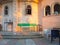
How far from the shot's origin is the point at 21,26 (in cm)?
2223

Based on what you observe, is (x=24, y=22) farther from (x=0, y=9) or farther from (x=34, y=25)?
(x=0, y=9)

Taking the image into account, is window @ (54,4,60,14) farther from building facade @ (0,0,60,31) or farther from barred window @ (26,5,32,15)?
barred window @ (26,5,32,15)

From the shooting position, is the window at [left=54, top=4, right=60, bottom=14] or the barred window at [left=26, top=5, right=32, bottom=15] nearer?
the window at [left=54, top=4, right=60, bottom=14]

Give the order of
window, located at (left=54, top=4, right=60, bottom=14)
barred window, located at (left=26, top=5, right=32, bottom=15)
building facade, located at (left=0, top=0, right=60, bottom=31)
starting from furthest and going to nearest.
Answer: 1. barred window, located at (left=26, top=5, right=32, bottom=15)
2. building facade, located at (left=0, top=0, right=60, bottom=31)
3. window, located at (left=54, top=4, right=60, bottom=14)

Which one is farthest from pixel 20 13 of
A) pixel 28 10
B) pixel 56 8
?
pixel 56 8

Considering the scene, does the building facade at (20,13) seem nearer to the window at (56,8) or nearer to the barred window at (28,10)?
the barred window at (28,10)

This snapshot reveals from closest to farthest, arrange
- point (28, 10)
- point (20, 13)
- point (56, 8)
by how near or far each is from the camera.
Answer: point (56, 8), point (20, 13), point (28, 10)

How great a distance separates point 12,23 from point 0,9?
2.73 m

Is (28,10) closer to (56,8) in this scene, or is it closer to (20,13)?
(20,13)

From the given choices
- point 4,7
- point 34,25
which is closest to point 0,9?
point 4,7

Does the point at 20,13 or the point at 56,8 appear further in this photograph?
the point at 20,13

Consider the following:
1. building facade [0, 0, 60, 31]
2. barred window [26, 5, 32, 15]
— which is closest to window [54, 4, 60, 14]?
building facade [0, 0, 60, 31]

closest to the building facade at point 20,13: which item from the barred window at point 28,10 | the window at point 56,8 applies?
the barred window at point 28,10

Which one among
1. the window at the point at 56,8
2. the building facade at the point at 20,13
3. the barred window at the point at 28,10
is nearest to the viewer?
the window at the point at 56,8
